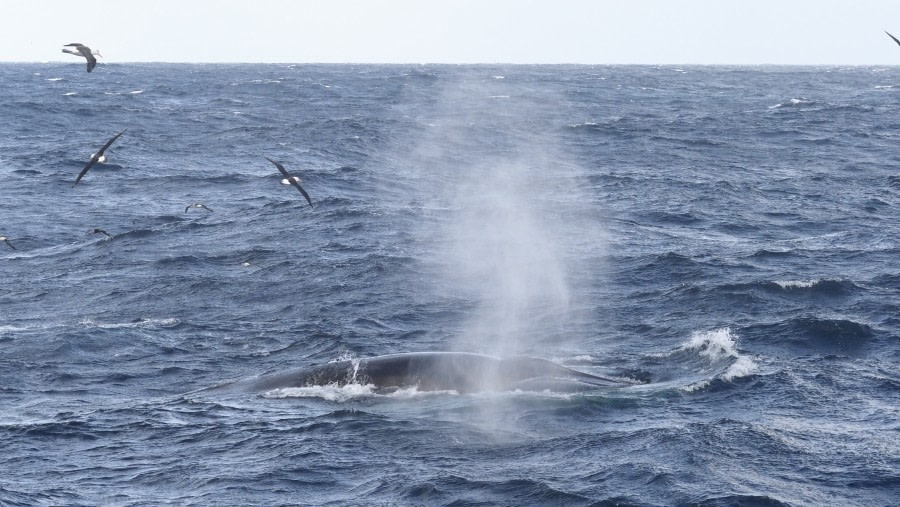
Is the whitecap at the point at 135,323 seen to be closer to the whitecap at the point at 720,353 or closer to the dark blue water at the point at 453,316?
the dark blue water at the point at 453,316

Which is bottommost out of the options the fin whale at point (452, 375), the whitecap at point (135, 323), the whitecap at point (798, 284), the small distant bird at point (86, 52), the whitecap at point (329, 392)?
A: the whitecap at point (135, 323)

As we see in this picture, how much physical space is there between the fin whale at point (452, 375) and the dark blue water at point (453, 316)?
0.45 meters

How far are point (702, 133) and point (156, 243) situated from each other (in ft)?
168

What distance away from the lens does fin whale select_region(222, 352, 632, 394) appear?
24359mm

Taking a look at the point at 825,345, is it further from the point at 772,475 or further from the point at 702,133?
the point at 702,133

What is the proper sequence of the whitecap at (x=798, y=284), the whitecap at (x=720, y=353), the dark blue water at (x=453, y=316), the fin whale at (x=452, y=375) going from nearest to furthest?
the dark blue water at (x=453, y=316), the fin whale at (x=452, y=375), the whitecap at (x=720, y=353), the whitecap at (x=798, y=284)

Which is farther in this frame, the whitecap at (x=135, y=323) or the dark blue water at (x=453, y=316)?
the whitecap at (x=135, y=323)

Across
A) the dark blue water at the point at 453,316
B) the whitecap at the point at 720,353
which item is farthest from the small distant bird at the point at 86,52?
the whitecap at the point at 720,353

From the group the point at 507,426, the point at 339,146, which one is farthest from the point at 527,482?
the point at 339,146

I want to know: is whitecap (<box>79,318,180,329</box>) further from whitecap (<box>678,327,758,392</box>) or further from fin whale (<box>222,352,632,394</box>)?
whitecap (<box>678,327,758,392</box>)

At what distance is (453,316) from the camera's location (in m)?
33.2

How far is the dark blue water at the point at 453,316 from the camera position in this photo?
1981cm

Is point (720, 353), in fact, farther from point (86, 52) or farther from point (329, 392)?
point (86, 52)

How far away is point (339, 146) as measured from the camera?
77438 mm
